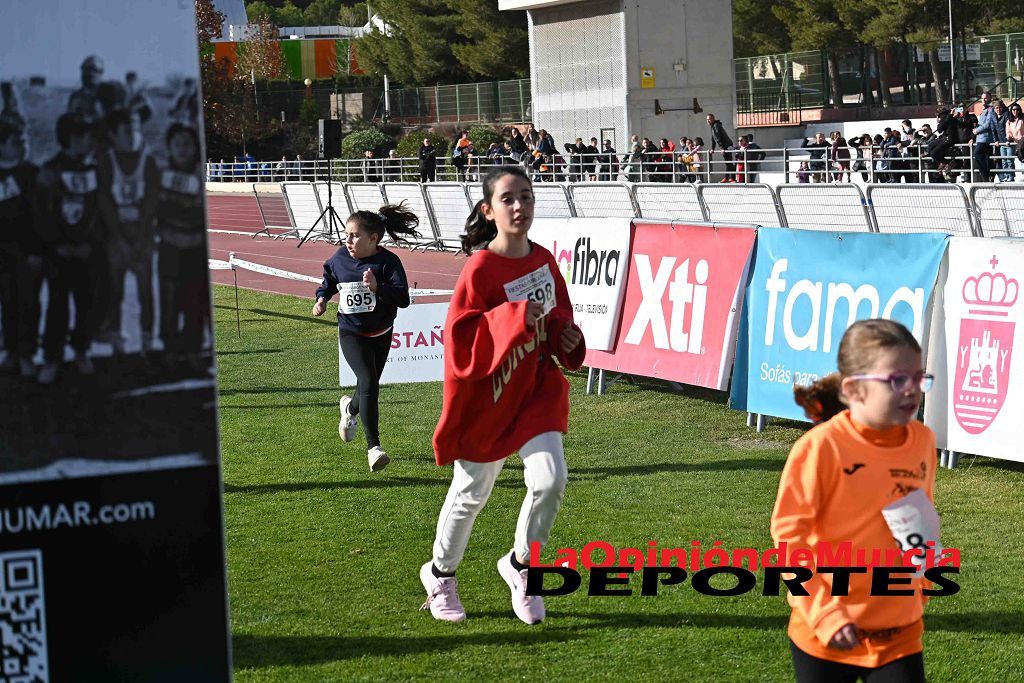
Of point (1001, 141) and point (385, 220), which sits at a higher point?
point (1001, 141)

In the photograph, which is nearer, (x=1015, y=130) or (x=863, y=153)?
(x=1015, y=130)

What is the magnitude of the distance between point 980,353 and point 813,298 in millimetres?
1644

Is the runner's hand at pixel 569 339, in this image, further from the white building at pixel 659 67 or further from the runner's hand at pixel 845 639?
the white building at pixel 659 67

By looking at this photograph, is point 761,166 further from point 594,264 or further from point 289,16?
point 289,16

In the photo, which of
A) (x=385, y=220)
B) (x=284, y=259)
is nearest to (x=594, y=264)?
(x=385, y=220)

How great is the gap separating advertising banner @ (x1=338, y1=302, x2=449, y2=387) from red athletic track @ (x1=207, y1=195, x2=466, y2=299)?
29.7ft

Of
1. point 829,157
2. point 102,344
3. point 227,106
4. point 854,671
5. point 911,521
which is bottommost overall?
point 854,671

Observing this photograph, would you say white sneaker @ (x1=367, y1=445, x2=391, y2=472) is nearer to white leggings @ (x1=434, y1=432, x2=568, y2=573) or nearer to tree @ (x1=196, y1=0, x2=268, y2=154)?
white leggings @ (x1=434, y1=432, x2=568, y2=573)

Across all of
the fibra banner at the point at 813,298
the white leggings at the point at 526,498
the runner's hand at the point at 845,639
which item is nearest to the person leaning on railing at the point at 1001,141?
the fibra banner at the point at 813,298

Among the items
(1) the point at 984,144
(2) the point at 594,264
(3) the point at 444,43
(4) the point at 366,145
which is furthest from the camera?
(3) the point at 444,43

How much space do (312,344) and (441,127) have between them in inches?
2159

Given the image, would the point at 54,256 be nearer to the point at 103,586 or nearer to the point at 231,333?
the point at 103,586

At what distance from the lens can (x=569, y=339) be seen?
233 inches

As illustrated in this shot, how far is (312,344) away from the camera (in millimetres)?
17859
